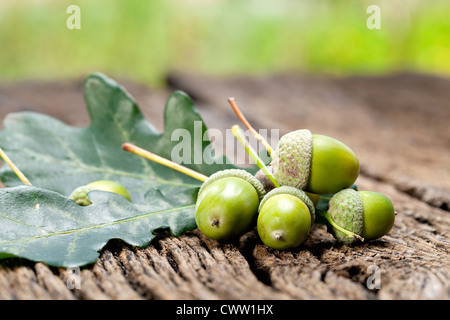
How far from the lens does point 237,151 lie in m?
1.44

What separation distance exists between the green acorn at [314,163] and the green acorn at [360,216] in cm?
3

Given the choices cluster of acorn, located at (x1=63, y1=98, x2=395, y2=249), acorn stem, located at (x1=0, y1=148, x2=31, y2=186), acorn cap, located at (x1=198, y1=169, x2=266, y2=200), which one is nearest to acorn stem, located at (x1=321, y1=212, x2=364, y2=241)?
cluster of acorn, located at (x1=63, y1=98, x2=395, y2=249)

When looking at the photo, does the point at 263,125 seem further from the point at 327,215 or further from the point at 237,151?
the point at 327,215

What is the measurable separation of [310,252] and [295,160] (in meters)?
0.14

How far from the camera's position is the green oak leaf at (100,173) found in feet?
2.13

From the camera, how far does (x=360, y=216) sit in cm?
66

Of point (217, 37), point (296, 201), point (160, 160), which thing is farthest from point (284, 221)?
point (217, 37)

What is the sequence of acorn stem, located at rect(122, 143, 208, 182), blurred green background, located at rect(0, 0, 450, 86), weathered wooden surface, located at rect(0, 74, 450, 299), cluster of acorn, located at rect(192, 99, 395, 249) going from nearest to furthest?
weathered wooden surface, located at rect(0, 74, 450, 299) < cluster of acorn, located at rect(192, 99, 395, 249) < acorn stem, located at rect(122, 143, 208, 182) < blurred green background, located at rect(0, 0, 450, 86)

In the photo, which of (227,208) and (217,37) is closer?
(227,208)

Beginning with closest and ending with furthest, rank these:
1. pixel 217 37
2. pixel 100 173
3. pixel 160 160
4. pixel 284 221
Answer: pixel 284 221
pixel 160 160
pixel 100 173
pixel 217 37

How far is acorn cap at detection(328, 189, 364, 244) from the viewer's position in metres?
0.66

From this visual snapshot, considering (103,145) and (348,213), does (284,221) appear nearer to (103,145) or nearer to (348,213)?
(348,213)

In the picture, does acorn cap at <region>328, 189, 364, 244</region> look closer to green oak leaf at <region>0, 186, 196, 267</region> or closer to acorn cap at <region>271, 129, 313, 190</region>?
acorn cap at <region>271, 129, 313, 190</region>
